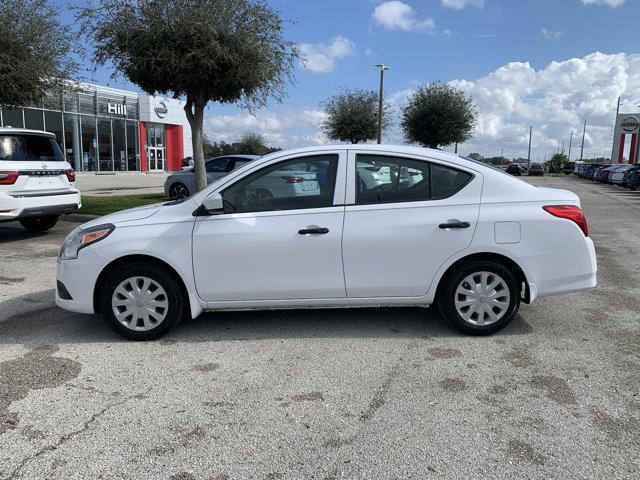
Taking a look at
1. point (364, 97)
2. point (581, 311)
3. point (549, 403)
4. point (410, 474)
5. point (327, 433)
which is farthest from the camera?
point (364, 97)

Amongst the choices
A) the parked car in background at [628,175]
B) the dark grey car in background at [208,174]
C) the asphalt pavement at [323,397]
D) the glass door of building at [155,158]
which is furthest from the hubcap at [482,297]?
the glass door of building at [155,158]

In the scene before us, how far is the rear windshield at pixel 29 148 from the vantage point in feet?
28.5

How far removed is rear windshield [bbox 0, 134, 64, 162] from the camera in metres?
8.70

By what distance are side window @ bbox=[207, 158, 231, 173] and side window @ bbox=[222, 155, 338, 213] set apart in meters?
11.4

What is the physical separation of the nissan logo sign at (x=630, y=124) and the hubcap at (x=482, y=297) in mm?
70963

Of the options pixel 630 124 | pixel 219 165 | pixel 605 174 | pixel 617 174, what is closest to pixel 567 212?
pixel 219 165

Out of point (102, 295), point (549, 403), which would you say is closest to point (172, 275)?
point (102, 295)

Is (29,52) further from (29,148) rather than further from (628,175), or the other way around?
(628,175)

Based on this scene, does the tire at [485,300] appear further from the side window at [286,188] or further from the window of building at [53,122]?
the window of building at [53,122]

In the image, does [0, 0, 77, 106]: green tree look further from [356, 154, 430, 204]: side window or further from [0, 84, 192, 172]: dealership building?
[0, 84, 192, 172]: dealership building

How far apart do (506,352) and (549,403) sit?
88 cm

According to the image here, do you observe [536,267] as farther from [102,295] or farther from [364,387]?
[102,295]

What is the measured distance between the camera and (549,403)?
3.40m

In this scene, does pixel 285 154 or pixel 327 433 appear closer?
pixel 327 433
